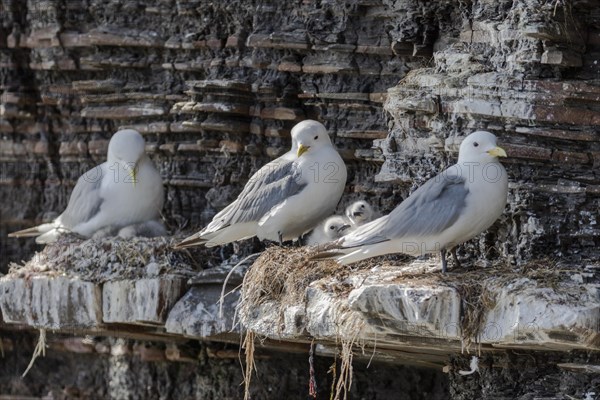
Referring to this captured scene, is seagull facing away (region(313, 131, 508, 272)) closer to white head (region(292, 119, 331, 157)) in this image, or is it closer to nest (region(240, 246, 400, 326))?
nest (region(240, 246, 400, 326))

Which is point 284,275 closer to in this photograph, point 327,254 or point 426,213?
point 327,254

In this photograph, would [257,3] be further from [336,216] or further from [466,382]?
[466,382]

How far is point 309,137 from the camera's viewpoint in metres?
9.76

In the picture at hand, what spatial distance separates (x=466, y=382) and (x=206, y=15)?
13.6ft

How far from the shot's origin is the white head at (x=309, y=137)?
974cm

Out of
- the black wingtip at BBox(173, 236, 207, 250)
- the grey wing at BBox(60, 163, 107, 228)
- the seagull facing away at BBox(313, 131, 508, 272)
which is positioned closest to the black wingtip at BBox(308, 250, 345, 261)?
the seagull facing away at BBox(313, 131, 508, 272)

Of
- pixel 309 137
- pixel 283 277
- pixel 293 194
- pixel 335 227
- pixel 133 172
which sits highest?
pixel 309 137

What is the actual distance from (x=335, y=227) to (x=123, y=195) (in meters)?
2.04

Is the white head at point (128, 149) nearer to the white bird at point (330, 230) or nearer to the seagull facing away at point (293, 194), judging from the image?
the seagull facing away at point (293, 194)

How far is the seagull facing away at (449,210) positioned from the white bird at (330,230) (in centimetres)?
128

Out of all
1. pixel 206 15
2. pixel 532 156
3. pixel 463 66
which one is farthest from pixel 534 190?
pixel 206 15

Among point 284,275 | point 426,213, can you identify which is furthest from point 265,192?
point 426,213

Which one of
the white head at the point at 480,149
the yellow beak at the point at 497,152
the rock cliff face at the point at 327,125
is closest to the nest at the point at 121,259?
the rock cliff face at the point at 327,125

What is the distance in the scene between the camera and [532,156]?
835 cm
